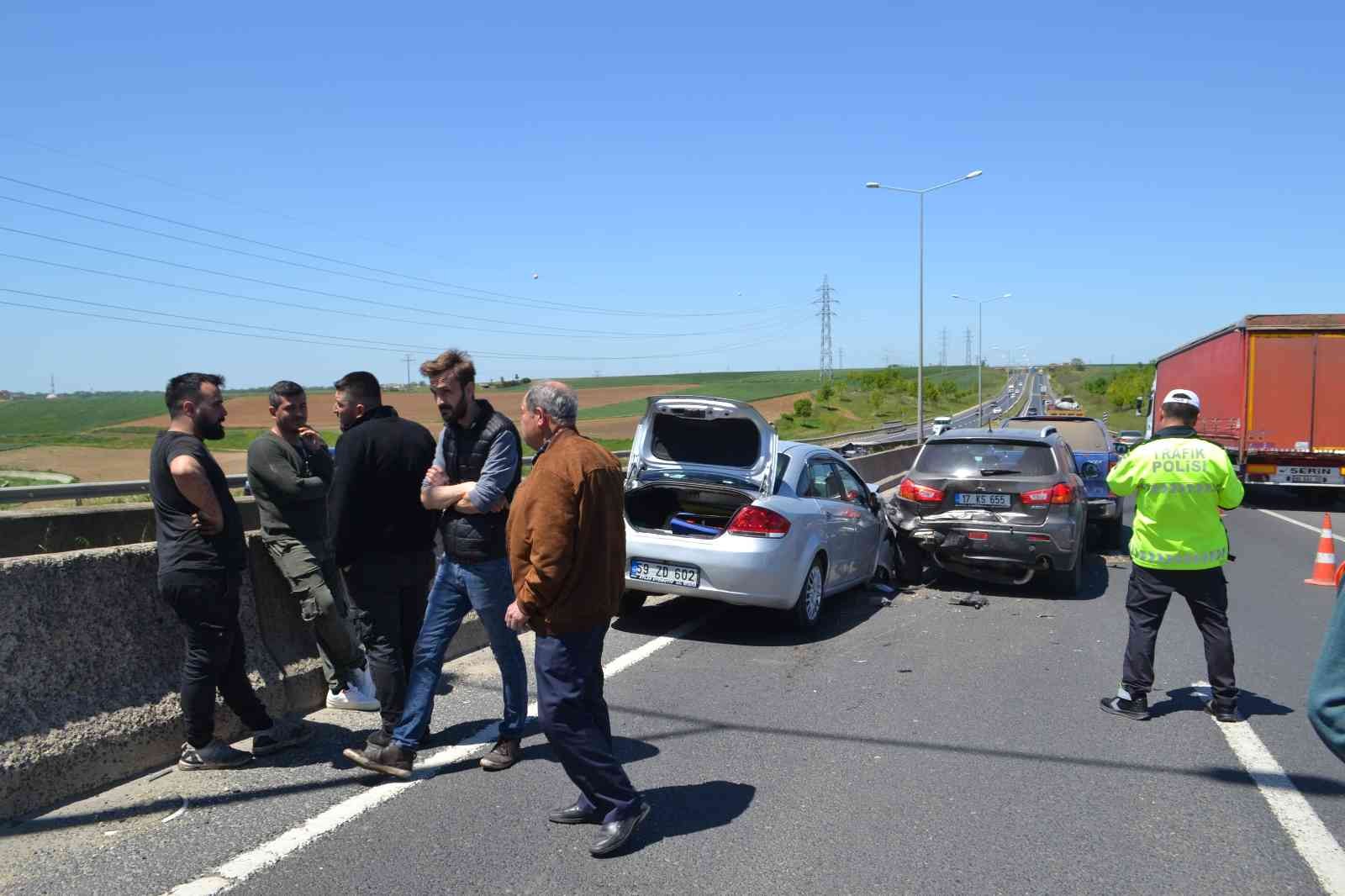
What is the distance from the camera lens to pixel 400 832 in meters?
4.13

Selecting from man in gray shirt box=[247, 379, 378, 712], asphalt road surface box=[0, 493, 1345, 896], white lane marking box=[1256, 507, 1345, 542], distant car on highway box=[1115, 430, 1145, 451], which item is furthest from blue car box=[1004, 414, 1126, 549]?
man in gray shirt box=[247, 379, 378, 712]

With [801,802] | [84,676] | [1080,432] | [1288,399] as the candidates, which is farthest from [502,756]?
[1288,399]

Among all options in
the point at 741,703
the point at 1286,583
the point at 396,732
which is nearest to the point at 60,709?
the point at 396,732

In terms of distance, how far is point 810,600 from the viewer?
8.16 meters

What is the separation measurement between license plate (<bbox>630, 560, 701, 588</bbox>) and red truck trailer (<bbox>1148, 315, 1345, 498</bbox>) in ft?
52.7

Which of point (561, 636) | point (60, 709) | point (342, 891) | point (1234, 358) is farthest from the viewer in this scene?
point (1234, 358)

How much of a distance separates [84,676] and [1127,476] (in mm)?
5602

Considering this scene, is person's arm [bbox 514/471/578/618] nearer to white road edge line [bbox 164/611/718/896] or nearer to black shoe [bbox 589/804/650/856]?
black shoe [bbox 589/804/650/856]

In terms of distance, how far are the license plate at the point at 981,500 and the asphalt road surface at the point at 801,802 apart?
283 cm

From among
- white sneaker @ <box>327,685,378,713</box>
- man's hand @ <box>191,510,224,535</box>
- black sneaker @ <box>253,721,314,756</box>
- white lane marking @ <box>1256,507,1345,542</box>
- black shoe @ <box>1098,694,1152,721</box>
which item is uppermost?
man's hand @ <box>191,510,224,535</box>

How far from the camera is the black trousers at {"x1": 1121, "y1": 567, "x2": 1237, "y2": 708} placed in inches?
227

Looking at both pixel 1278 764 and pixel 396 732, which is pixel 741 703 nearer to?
pixel 396 732

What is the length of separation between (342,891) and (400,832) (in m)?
0.54

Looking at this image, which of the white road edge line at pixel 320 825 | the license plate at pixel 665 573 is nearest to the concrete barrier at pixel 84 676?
the white road edge line at pixel 320 825
